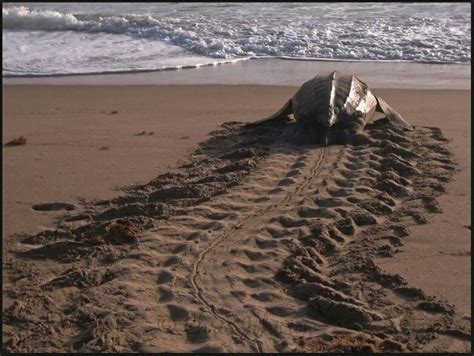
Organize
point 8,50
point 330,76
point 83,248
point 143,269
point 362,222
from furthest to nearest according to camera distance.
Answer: point 8,50 < point 330,76 < point 362,222 < point 83,248 < point 143,269

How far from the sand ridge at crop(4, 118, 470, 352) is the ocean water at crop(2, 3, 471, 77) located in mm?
5013

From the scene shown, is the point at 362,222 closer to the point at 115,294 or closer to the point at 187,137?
the point at 115,294

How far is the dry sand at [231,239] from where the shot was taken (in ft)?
10.00

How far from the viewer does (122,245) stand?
12.8 ft

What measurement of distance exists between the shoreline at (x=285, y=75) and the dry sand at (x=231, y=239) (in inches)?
76.5

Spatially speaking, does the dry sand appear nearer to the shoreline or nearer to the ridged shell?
the ridged shell

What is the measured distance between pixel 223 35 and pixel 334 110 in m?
5.81

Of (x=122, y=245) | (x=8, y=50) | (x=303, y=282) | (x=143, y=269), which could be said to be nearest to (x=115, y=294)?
(x=143, y=269)

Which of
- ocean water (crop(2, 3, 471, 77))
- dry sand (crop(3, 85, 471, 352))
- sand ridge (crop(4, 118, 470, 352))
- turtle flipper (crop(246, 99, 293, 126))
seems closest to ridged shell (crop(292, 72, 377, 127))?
turtle flipper (crop(246, 99, 293, 126))

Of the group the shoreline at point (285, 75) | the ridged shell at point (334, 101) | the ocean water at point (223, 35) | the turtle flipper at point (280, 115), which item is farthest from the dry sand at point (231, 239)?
the ocean water at point (223, 35)

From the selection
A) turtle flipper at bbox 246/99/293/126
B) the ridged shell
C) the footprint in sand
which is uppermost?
the ridged shell

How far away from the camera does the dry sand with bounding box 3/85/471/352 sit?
305 centimetres

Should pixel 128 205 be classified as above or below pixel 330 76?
below

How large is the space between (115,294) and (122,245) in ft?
1.98
